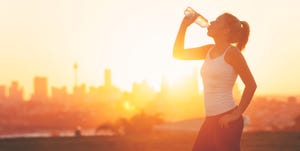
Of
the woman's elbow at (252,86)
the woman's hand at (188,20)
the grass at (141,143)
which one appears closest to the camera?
the woman's elbow at (252,86)

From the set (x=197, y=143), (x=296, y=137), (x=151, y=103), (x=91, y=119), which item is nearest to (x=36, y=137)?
(x=296, y=137)

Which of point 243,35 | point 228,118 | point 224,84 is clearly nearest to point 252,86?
point 224,84

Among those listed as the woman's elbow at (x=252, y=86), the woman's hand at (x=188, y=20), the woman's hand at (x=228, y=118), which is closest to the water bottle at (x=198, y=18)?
the woman's hand at (x=188, y=20)

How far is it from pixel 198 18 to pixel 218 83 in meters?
0.87

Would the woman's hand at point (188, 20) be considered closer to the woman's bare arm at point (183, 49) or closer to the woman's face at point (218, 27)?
the woman's bare arm at point (183, 49)

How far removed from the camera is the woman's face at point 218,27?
20.5 ft

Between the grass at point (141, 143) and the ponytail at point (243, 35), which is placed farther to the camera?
the grass at point (141, 143)

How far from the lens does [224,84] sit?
242 inches

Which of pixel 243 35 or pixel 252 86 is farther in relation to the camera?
pixel 243 35

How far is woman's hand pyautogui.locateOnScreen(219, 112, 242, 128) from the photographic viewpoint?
6094 mm

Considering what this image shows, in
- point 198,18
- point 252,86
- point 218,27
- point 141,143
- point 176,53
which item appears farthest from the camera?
point 141,143

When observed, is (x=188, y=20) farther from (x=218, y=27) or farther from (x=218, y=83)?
(x=218, y=83)

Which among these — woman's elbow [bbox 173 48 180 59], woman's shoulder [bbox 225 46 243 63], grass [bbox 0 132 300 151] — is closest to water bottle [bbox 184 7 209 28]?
woman's elbow [bbox 173 48 180 59]

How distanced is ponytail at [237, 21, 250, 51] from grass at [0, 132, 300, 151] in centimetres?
971
